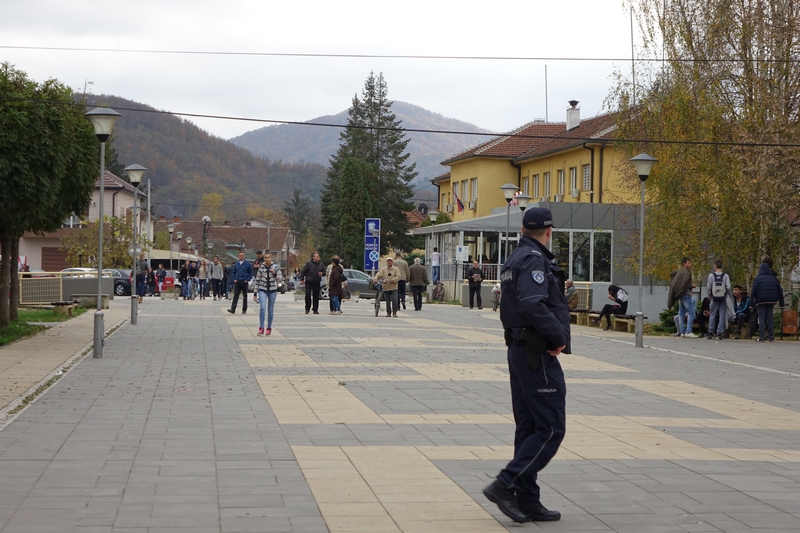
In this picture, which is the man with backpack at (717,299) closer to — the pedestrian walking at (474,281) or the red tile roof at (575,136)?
the pedestrian walking at (474,281)

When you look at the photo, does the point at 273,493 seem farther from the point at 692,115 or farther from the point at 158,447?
the point at 692,115

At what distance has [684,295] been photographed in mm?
22844

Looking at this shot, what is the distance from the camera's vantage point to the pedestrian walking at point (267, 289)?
20.1m

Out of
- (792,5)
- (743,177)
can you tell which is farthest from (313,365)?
(792,5)

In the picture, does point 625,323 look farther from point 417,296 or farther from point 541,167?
point 541,167

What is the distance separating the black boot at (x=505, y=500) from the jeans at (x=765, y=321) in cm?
1765

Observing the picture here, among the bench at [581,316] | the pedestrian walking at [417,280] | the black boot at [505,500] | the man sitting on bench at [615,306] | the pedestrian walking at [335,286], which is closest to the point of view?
the black boot at [505,500]

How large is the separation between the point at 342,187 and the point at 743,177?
189 ft

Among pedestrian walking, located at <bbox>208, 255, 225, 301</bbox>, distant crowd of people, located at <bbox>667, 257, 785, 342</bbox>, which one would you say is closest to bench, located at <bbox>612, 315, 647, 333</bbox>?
distant crowd of people, located at <bbox>667, 257, 785, 342</bbox>

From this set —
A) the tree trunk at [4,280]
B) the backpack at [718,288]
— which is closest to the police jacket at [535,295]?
the tree trunk at [4,280]

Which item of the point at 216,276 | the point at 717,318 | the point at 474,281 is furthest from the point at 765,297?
the point at 216,276

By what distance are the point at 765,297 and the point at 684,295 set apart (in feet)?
6.23

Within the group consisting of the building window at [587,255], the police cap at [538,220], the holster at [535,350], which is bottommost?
the holster at [535,350]

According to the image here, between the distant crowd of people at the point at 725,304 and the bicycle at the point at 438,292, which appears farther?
the bicycle at the point at 438,292
